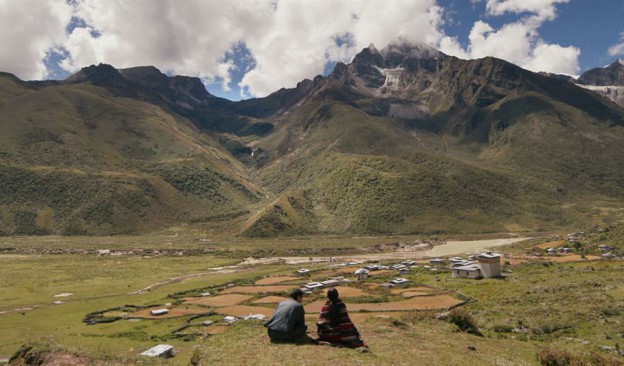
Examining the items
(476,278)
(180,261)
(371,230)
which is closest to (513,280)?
(476,278)

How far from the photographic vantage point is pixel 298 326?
21.1 metres

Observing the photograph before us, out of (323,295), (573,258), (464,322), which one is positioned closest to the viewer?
(464,322)

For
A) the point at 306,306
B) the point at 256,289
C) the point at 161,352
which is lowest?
the point at 256,289

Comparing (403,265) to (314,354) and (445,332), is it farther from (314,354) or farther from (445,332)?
(314,354)

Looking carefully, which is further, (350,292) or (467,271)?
(467,271)

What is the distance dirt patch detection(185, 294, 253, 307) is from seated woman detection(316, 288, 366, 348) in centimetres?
4591

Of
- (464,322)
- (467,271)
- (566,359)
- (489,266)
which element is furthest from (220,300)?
(566,359)

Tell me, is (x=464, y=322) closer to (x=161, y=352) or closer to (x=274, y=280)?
(x=161, y=352)

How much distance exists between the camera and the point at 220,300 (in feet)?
224

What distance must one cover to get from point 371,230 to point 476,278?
375 feet

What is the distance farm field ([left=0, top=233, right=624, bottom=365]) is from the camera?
23.7 m

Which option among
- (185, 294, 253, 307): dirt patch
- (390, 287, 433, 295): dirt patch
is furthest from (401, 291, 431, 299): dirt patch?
(185, 294, 253, 307): dirt patch

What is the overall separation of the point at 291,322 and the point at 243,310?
41.0m

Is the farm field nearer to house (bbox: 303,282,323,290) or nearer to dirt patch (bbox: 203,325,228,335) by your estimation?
dirt patch (bbox: 203,325,228,335)
